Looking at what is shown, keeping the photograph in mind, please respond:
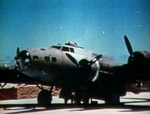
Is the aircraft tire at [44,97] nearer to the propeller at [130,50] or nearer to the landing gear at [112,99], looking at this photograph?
the landing gear at [112,99]

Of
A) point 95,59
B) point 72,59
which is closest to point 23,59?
point 72,59

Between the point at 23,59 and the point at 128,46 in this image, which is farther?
the point at 128,46

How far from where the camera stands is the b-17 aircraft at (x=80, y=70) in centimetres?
558

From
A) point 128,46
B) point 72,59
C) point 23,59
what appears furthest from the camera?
point 72,59

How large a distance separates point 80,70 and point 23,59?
1.43m

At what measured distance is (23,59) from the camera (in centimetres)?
547

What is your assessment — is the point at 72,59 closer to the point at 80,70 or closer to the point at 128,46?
the point at 80,70

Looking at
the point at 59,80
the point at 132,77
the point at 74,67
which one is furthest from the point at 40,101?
the point at 132,77

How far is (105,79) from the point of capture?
6.68m

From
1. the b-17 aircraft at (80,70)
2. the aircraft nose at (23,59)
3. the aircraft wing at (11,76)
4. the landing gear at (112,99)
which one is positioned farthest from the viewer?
the landing gear at (112,99)

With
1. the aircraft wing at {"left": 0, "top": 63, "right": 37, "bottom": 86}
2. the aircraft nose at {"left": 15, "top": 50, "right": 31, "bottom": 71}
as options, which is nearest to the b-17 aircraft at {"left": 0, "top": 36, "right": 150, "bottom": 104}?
the aircraft nose at {"left": 15, "top": 50, "right": 31, "bottom": 71}

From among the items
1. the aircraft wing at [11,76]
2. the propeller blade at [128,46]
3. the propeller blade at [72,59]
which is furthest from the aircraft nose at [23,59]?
the propeller blade at [128,46]

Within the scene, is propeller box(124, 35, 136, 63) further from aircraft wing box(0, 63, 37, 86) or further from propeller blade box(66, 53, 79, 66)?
aircraft wing box(0, 63, 37, 86)

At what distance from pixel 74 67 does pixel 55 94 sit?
11.1ft
